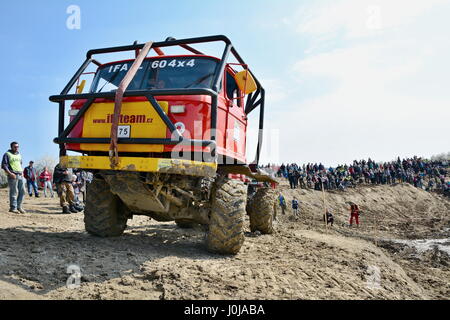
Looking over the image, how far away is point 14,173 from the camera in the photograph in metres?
8.03

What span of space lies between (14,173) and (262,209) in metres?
5.83

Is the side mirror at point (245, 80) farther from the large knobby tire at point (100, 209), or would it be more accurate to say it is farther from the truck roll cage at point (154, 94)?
the large knobby tire at point (100, 209)

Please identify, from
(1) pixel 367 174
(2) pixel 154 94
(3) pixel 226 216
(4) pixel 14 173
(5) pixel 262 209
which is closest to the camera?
(2) pixel 154 94

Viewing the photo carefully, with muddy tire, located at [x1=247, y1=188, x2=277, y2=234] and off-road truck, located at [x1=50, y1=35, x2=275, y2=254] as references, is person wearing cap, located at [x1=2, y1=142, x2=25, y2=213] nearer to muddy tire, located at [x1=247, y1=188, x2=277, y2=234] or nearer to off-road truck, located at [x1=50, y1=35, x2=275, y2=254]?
off-road truck, located at [x1=50, y1=35, x2=275, y2=254]

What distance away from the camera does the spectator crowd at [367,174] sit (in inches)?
986

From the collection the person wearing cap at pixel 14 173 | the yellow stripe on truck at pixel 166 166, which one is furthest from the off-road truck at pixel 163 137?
the person wearing cap at pixel 14 173

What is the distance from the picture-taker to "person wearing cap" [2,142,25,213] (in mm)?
7898

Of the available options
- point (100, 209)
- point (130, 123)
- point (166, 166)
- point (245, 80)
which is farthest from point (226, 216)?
point (100, 209)

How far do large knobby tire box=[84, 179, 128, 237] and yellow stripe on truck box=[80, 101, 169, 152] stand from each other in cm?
92

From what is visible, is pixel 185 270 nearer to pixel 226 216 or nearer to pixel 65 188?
pixel 226 216
